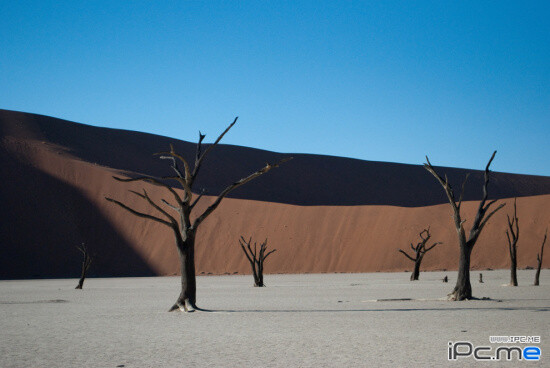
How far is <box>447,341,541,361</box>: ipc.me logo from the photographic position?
875 cm

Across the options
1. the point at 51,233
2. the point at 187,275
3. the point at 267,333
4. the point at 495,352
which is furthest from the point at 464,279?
the point at 51,233

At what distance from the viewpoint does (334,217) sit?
206ft


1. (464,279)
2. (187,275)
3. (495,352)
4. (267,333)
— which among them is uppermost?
(464,279)

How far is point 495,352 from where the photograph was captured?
909 cm

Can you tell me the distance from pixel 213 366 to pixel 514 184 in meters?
116

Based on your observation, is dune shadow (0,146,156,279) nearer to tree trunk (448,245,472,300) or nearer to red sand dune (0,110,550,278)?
red sand dune (0,110,550,278)

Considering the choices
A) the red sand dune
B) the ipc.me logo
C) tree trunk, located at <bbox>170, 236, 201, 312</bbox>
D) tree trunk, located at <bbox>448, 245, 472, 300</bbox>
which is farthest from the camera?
the red sand dune

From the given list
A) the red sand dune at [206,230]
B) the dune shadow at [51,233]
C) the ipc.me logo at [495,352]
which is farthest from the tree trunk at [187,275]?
the dune shadow at [51,233]

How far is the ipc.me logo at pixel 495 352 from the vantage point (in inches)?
344

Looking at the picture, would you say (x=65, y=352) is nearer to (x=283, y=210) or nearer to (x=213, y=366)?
(x=213, y=366)

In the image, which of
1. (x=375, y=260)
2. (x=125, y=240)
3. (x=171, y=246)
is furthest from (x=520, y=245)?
(x=125, y=240)

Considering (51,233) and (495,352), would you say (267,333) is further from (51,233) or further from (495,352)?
(51,233)

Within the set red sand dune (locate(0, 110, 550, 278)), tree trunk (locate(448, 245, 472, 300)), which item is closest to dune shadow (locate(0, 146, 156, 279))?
red sand dune (locate(0, 110, 550, 278))

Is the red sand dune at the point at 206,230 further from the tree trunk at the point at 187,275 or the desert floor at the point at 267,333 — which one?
the tree trunk at the point at 187,275
